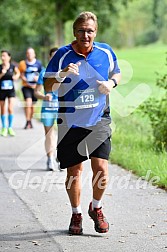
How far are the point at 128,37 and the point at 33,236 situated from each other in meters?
120

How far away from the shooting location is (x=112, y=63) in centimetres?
719

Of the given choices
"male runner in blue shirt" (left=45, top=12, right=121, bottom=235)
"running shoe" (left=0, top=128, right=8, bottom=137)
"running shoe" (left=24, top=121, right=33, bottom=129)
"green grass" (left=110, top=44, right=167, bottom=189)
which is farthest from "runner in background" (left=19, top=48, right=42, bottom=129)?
"male runner in blue shirt" (left=45, top=12, right=121, bottom=235)

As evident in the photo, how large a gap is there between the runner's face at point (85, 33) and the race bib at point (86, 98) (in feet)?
1.41

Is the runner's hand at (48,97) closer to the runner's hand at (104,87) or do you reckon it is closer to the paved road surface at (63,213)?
the paved road surface at (63,213)

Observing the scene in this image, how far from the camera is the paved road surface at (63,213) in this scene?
6707 millimetres

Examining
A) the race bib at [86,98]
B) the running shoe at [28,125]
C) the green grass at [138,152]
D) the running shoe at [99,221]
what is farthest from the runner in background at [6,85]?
the race bib at [86,98]

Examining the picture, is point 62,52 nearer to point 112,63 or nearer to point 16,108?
point 112,63

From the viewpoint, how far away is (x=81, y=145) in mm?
7113

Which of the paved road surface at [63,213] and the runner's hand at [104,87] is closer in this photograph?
the paved road surface at [63,213]

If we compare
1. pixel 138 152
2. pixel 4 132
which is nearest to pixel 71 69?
pixel 138 152

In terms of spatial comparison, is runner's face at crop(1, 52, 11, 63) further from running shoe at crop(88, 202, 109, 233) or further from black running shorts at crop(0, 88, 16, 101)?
running shoe at crop(88, 202, 109, 233)

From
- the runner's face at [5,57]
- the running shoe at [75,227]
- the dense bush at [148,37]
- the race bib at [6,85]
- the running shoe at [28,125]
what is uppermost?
the runner's face at [5,57]

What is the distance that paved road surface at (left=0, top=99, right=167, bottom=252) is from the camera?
6.71 m

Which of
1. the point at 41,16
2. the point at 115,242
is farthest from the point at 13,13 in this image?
the point at 115,242
